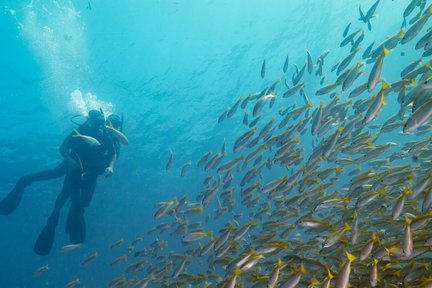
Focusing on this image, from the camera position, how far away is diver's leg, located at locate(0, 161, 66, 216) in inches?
448

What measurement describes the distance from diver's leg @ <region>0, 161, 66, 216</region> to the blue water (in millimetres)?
9718

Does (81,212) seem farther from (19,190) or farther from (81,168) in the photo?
(19,190)

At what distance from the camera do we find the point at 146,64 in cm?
2258

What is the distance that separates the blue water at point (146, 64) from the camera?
1891 cm

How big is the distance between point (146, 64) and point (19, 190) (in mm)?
13587

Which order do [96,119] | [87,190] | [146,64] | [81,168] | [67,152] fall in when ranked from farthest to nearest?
[146,64] < [87,190] < [67,152] < [96,119] < [81,168]

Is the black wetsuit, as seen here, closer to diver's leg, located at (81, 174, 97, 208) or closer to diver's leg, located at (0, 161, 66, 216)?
diver's leg, located at (81, 174, 97, 208)

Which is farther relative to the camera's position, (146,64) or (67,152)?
(146,64)

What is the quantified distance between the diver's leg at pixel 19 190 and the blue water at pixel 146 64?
972cm

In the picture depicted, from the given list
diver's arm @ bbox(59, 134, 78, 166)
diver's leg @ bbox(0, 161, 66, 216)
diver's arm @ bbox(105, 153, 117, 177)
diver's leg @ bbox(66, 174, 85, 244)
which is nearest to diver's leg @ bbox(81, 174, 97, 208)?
diver's leg @ bbox(66, 174, 85, 244)

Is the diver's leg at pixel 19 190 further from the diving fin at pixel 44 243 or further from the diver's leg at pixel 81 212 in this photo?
the diving fin at pixel 44 243

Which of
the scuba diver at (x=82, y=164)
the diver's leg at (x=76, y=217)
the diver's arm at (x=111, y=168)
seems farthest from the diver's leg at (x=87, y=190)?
the diver's arm at (x=111, y=168)

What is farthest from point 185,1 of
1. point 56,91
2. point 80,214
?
point 80,214

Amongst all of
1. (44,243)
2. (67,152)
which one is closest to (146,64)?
(67,152)
